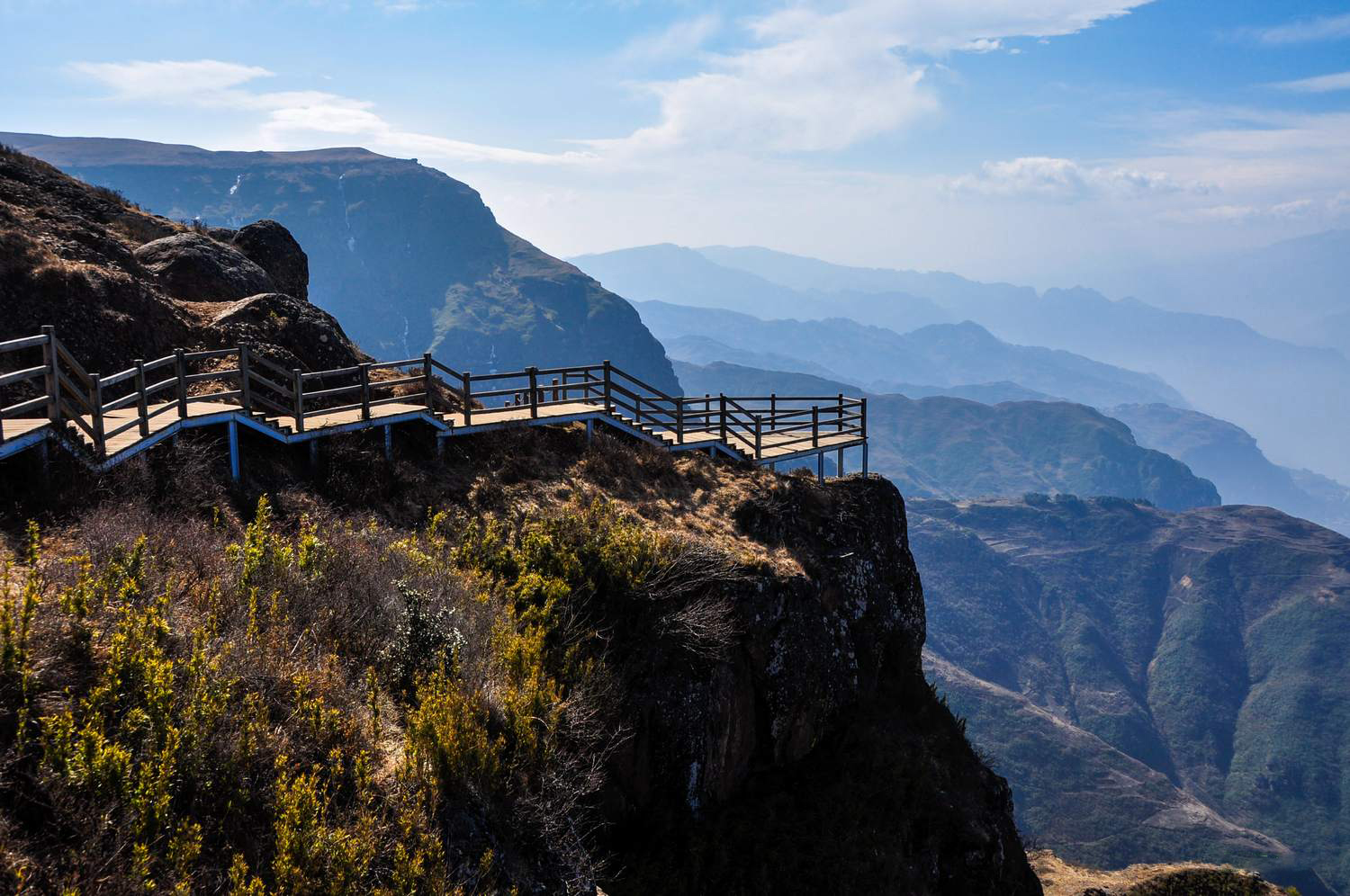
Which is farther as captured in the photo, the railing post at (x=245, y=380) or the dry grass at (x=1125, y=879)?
the dry grass at (x=1125, y=879)

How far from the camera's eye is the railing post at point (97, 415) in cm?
1194

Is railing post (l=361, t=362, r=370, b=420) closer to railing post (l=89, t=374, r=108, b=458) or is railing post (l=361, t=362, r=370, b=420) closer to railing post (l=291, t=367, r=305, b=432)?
railing post (l=291, t=367, r=305, b=432)

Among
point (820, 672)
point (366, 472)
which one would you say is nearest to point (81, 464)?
point (366, 472)

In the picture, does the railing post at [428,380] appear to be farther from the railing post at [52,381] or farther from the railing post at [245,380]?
the railing post at [52,381]

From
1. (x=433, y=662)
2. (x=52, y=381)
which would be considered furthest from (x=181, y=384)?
(x=433, y=662)

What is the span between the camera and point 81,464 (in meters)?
11.8

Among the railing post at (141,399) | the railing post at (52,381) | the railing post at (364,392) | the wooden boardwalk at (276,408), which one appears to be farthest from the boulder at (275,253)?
the railing post at (52,381)

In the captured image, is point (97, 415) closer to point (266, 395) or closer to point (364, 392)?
point (364, 392)

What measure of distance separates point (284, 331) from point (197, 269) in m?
6.17

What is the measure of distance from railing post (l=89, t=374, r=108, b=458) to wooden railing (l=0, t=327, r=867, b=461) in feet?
0.05

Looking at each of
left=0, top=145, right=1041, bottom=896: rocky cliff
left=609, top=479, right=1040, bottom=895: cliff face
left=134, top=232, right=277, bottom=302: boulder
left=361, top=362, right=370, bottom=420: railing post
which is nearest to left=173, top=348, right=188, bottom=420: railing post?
left=0, top=145, right=1041, bottom=896: rocky cliff

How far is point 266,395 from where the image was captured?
18.0 metres

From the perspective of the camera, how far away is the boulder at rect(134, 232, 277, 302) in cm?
2362

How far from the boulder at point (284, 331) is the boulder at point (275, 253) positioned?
9.80 m
